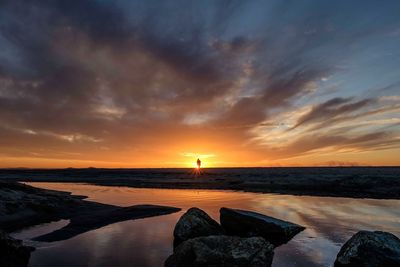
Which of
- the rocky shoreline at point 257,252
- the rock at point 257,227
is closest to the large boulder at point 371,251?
the rocky shoreline at point 257,252

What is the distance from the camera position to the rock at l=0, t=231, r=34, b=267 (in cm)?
1071

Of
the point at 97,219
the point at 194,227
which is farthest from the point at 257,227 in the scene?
the point at 97,219

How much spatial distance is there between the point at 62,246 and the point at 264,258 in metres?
8.11

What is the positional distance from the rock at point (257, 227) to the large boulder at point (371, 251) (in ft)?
13.1

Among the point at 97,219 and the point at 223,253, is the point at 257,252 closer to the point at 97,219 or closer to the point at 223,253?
the point at 223,253

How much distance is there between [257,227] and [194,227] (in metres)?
2.90

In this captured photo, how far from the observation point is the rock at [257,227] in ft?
48.9

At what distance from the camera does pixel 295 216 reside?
21.5 m

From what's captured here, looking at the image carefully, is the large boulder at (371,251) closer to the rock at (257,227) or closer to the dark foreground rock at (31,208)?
the rock at (257,227)

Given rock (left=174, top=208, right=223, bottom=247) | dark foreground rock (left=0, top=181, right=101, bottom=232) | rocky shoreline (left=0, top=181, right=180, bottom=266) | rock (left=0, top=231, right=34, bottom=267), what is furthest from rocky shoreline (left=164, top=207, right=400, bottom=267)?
dark foreground rock (left=0, top=181, right=101, bottom=232)

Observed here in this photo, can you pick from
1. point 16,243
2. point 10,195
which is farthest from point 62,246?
point 10,195

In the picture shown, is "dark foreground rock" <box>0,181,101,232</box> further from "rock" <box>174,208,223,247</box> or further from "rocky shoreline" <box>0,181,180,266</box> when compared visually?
"rock" <box>174,208,223,247</box>

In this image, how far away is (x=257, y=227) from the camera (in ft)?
49.7

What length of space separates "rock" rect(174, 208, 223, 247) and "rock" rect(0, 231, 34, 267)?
5475mm
